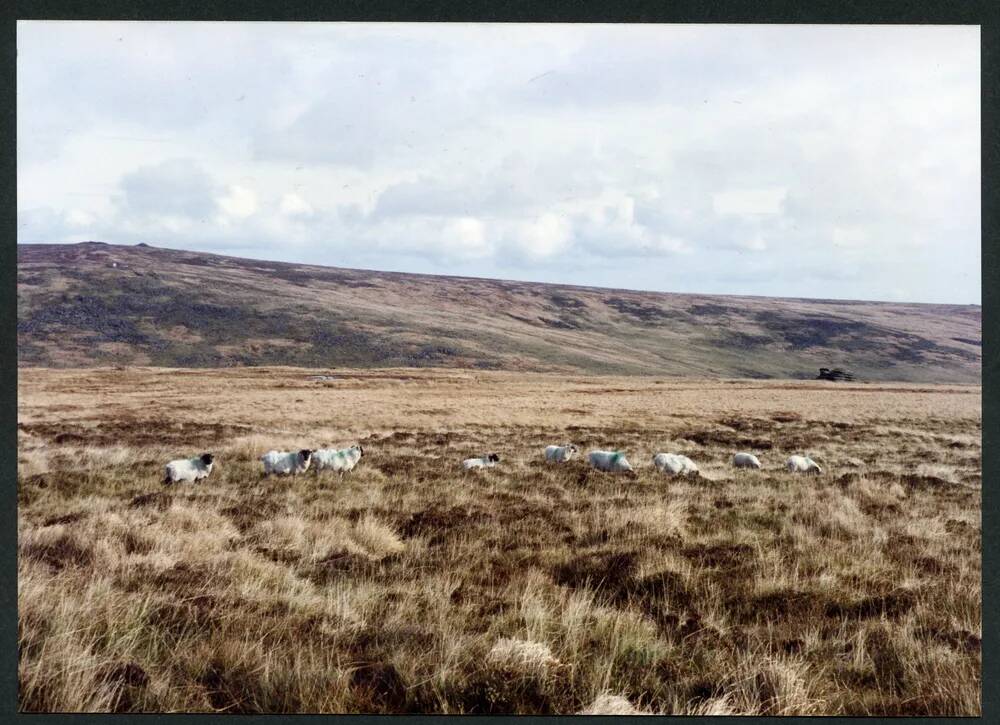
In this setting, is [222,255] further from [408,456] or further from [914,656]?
[914,656]

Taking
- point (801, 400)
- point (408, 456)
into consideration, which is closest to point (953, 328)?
point (801, 400)

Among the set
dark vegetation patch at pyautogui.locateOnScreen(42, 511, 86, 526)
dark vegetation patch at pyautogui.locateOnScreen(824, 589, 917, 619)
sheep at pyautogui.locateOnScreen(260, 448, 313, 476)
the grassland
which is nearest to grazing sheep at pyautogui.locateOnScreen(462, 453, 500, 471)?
the grassland

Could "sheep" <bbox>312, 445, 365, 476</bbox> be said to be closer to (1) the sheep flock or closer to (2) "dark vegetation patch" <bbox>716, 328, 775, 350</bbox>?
(1) the sheep flock

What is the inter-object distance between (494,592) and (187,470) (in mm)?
7718

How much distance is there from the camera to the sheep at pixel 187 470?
1094cm

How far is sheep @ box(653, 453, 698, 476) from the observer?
13219 millimetres

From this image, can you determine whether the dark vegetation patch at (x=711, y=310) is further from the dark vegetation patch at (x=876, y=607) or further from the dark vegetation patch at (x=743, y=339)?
the dark vegetation patch at (x=876, y=607)

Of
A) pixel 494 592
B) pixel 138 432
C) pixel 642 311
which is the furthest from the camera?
pixel 642 311

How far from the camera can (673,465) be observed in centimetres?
1330

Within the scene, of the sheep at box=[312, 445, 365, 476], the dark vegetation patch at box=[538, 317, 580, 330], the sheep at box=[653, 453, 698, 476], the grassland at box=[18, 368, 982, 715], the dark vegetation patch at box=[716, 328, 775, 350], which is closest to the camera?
the grassland at box=[18, 368, 982, 715]

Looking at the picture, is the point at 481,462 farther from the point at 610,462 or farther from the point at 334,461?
the point at 334,461

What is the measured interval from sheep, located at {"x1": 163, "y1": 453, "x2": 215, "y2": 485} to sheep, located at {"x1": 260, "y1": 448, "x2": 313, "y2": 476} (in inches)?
41.2

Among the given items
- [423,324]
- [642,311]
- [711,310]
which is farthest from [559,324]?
[423,324]

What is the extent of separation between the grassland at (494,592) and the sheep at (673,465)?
1056 mm
